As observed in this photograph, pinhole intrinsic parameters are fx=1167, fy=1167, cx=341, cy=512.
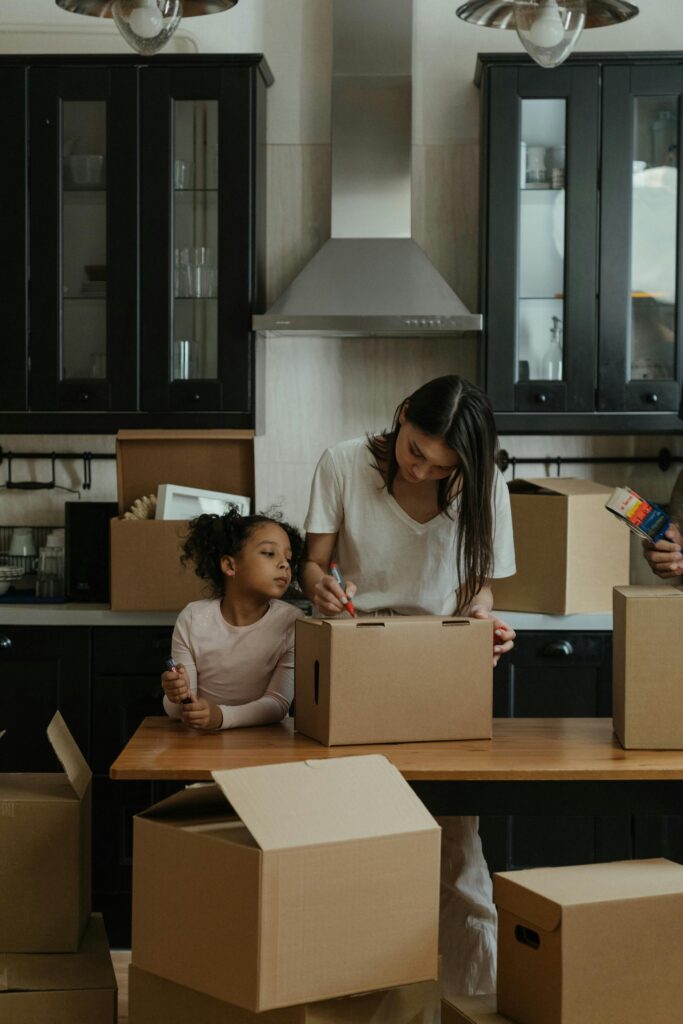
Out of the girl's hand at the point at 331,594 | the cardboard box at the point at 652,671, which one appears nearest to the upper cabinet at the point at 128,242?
the girl's hand at the point at 331,594

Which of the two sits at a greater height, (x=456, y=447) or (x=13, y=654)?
(x=456, y=447)

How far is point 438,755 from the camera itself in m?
1.90

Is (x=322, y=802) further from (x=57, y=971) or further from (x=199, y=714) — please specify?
(x=57, y=971)

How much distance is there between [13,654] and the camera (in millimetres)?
3279

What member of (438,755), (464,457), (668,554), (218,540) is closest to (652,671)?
(668,554)

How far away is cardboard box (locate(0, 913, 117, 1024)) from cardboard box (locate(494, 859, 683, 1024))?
2.28ft

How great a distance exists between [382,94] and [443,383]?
6.08 ft

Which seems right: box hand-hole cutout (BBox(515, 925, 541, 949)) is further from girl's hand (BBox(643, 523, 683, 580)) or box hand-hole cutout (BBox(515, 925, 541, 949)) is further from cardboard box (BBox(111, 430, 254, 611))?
cardboard box (BBox(111, 430, 254, 611))

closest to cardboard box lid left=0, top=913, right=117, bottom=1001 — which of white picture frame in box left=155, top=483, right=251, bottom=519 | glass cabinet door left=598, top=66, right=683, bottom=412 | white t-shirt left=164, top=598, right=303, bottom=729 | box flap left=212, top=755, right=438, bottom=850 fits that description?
white t-shirt left=164, top=598, right=303, bottom=729

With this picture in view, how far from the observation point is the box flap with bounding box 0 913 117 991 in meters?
1.94

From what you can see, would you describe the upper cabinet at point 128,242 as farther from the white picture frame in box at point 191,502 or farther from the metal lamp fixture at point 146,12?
the metal lamp fixture at point 146,12

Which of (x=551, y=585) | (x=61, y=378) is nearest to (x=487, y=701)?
(x=551, y=585)

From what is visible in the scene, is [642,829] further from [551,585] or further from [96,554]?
[96,554]

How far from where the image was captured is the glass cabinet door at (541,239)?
3453 millimetres
